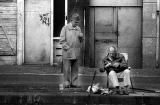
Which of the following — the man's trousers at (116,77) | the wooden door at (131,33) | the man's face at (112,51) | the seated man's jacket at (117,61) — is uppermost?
the wooden door at (131,33)

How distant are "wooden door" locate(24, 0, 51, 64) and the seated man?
822cm

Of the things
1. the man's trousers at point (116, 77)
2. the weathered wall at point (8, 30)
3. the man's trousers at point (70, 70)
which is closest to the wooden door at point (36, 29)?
Result: the weathered wall at point (8, 30)

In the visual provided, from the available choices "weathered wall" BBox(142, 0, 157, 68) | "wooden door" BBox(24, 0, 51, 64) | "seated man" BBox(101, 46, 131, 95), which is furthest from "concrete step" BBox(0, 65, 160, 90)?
"seated man" BBox(101, 46, 131, 95)

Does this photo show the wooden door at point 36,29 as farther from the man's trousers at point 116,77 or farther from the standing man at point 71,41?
the man's trousers at point 116,77

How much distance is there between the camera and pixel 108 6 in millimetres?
19453

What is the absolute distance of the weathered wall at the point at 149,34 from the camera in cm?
1881

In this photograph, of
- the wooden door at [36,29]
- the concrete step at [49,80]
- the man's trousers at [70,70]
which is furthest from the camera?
the wooden door at [36,29]

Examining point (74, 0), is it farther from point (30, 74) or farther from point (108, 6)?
point (30, 74)

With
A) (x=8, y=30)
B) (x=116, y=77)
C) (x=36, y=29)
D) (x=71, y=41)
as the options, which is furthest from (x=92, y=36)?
(x=116, y=77)

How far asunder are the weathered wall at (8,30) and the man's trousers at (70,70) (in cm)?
797

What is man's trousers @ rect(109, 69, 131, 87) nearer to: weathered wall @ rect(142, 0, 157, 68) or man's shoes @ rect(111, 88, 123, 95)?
man's shoes @ rect(111, 88, 123, 95)

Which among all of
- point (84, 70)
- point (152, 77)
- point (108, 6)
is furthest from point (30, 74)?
point (108, 6)

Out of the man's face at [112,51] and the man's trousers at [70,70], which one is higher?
the man's face at [112,51]

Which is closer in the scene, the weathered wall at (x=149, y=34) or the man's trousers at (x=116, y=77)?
the man's trousers at (x=116, y=77)
